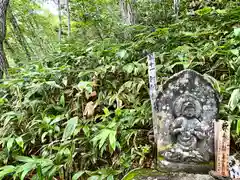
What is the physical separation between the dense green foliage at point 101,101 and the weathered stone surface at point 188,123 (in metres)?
0.22

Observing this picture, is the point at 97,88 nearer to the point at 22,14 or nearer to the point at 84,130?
the point at 84,130

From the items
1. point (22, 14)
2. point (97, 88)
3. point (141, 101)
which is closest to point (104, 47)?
point (97, 88)

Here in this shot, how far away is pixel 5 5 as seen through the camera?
3.74 meters

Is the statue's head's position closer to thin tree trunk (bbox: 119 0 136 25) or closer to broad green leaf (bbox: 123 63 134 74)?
broad green leaf (bbox: 123 63 134 74)

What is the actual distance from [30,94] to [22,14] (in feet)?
16.8

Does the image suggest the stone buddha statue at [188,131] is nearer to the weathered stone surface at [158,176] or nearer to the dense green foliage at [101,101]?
the weathered stone surface at [158,176]

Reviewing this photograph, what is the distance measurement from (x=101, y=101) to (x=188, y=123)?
43.5 inches

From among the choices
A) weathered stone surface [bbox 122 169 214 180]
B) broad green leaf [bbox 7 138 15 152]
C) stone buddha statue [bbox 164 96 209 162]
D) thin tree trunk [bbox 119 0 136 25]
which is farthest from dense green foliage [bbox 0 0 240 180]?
thin tree trunk [bbox 119 0 136 25]

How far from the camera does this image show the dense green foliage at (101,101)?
2.00 m

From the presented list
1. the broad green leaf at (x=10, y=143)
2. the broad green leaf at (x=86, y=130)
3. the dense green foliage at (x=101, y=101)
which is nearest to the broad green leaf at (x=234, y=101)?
the dense green foliage at (x=101, y=101)

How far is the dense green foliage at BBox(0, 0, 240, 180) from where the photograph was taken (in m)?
2.00

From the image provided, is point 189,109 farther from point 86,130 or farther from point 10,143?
point 10,143

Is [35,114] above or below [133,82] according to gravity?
below

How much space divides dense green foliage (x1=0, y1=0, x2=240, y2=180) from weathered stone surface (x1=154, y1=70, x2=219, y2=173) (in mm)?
219
